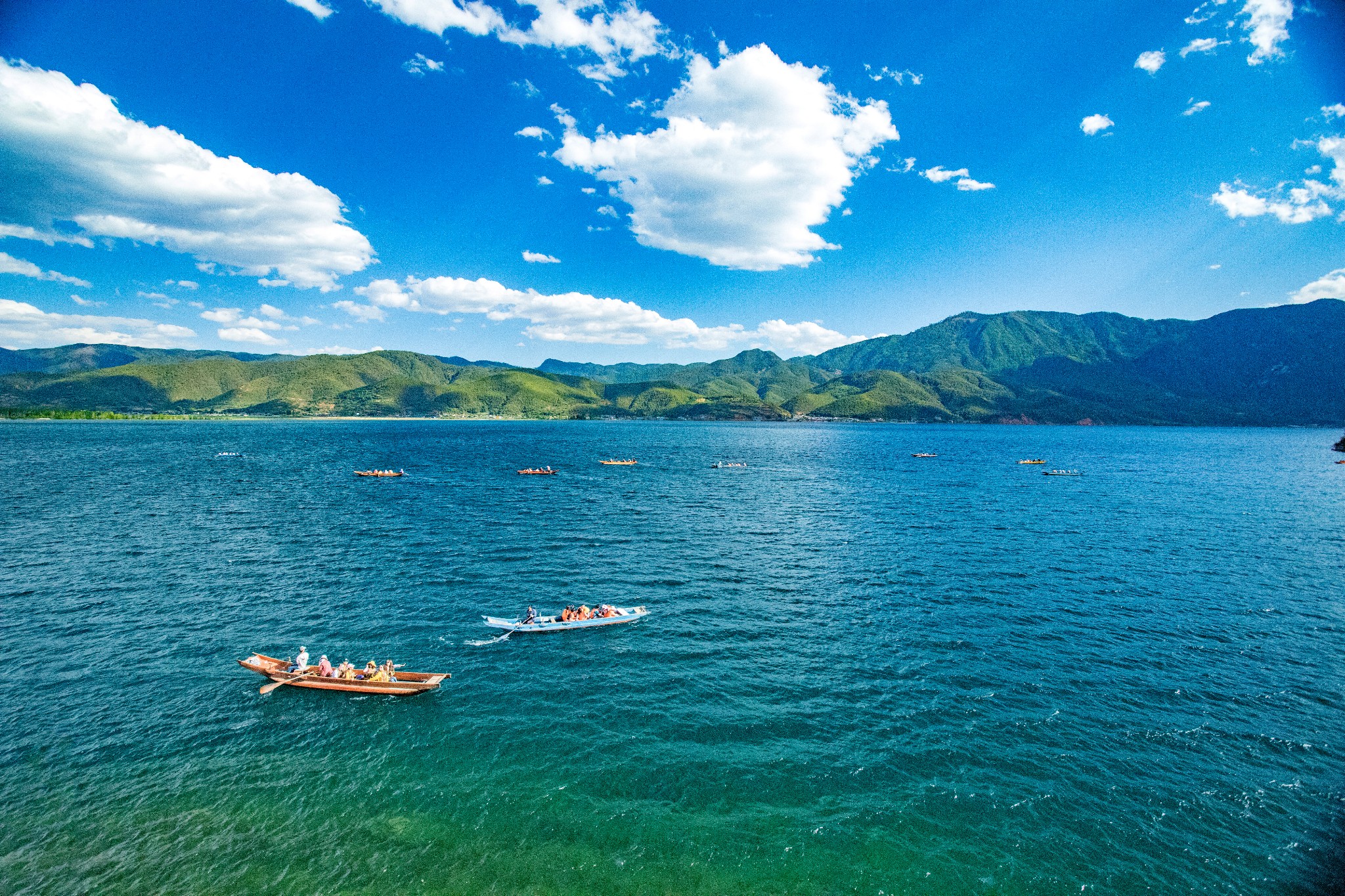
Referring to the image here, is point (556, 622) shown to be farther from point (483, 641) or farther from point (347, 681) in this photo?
point (347, 681)

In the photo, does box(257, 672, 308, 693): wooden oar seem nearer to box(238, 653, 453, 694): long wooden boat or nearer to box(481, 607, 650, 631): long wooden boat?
box(238, 653, 453, 694): long wooden boat

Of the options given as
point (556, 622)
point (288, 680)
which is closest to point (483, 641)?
point (556, 622)

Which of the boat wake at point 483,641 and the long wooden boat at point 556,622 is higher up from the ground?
the long wooden boat at point 556,622

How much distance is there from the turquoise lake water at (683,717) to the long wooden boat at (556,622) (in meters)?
1.30

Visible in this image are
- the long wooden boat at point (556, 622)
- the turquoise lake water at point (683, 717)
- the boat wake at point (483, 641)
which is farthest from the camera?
the long wooden boat at point (556, 622)

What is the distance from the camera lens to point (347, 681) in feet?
106

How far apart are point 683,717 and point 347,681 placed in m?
19.5

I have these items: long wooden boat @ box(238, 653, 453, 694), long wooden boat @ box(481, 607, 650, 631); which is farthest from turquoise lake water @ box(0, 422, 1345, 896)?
long wooden boat @ box(481, 607, 650, 631)

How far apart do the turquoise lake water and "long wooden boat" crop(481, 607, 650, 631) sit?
1.30 meters

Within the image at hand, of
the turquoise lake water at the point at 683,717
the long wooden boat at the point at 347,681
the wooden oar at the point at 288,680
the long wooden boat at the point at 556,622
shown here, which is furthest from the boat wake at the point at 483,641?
the wooden oar at the point at 288,680

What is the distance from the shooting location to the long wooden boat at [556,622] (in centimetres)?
4044

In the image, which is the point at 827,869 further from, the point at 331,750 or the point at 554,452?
the point at 554,452

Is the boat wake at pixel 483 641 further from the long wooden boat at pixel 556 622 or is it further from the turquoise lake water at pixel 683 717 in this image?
the long wooden boat at pixel 556 622

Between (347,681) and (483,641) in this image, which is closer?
(347,681)
